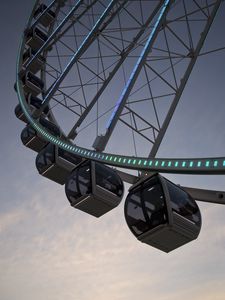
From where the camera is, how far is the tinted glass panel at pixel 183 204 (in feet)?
37.1

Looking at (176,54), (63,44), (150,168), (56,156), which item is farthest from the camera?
(63,44)

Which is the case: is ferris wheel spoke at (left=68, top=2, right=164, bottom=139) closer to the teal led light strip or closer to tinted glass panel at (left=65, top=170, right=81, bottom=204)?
tinted glass panel at (left=65, top=170, right=81, bottom=204)

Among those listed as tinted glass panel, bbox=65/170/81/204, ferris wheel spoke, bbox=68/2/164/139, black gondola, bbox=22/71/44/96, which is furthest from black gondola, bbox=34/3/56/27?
tinted glass panel, bbox=65/170/81/204

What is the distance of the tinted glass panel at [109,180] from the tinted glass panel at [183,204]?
3301 millimetres

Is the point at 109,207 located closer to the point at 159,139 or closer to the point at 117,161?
the point at 159,139

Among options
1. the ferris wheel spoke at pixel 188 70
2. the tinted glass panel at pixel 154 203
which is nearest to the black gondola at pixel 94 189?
the ferris wheel spoke at pixel 188 70

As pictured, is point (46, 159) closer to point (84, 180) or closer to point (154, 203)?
point (84, 180)

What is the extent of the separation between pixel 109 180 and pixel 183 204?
3832 mm

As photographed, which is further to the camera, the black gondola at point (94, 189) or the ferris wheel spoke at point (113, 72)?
the ferris wheel spoke at point (113, 72)

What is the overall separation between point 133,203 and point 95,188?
8.84 ft

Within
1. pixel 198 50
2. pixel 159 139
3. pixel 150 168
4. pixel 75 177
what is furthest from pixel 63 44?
pixel 150 168

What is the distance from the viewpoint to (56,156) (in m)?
19.3

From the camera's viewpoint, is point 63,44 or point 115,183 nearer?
point 115,183

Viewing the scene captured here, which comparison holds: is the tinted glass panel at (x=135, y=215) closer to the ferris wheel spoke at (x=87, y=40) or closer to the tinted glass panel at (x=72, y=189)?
the tinted glass panel at (x=72, y=189)
